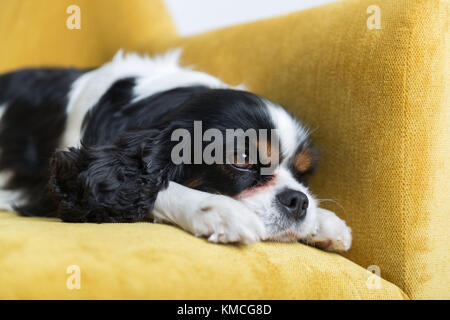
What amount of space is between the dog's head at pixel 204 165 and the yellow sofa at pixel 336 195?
0.16 m

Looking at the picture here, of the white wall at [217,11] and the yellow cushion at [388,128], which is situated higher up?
the white wall at [217,11]

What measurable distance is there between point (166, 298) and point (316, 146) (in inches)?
42.1

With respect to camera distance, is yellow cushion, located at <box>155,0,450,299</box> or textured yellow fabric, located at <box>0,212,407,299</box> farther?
yellow cushion, located at <box>155,0,450,299</box>

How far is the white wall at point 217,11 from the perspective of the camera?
371 cm

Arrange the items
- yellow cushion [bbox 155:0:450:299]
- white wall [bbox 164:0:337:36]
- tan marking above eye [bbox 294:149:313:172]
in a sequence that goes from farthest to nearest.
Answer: white wall [bbox 164:0:337:36], tan marking above eye [bbox 294:149:313:172], yellow cushion [bbox 155:0:450:299]

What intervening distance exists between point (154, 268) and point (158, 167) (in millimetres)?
685

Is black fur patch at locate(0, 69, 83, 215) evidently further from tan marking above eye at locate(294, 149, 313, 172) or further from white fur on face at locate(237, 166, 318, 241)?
tan marking above eye at locate(294, 149, 313, 172)

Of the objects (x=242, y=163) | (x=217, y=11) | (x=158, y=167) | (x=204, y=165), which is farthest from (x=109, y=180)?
(x=217, y=11)

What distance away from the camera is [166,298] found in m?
1.17

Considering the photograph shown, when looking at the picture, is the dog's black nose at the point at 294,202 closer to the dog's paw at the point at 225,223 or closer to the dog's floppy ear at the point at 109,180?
the dog's paw at the point at 225,223

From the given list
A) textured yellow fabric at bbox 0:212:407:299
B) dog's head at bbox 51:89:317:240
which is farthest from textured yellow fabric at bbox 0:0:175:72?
textured yellow fabric at bbox 0:212:407:299

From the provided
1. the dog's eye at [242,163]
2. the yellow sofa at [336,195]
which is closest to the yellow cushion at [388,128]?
the yellow sofa at [336,195]

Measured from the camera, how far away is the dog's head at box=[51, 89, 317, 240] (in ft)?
5.58
